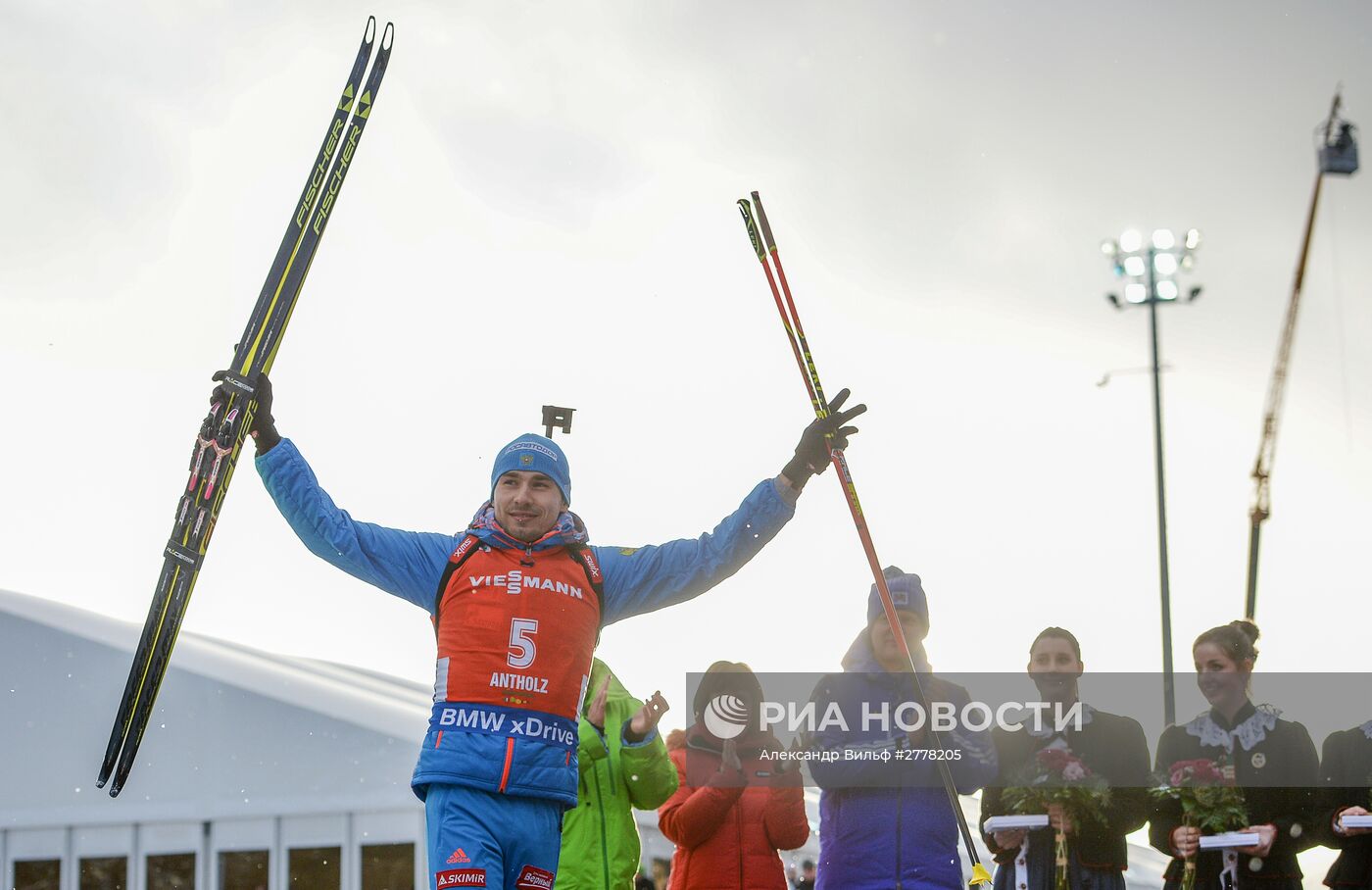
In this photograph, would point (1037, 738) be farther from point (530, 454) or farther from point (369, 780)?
point (369, 780)

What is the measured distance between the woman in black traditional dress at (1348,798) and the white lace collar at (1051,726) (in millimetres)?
844

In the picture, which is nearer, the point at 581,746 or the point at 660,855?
the point at 581,746

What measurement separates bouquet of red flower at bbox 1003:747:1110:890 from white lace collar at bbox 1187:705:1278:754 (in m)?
0.53

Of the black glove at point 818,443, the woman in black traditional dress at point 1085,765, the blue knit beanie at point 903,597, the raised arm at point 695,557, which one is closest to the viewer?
the raised arm at point 695,557

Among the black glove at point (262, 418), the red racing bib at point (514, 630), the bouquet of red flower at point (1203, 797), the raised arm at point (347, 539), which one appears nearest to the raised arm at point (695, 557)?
the red racing bib at point (514, 630)

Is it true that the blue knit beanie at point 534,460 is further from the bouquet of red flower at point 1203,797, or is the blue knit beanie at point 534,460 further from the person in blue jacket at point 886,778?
the bouquet of red flower at point 1203,797

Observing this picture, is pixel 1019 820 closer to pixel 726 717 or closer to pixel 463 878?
pixel 726 717

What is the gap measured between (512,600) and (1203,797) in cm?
265

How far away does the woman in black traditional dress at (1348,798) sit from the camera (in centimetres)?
497

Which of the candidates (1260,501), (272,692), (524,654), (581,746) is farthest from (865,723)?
(1260,501)

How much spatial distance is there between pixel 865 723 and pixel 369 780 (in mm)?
5939

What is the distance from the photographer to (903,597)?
5320mm

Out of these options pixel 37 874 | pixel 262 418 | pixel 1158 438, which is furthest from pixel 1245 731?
pixel 1158 438

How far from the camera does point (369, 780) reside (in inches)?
393
